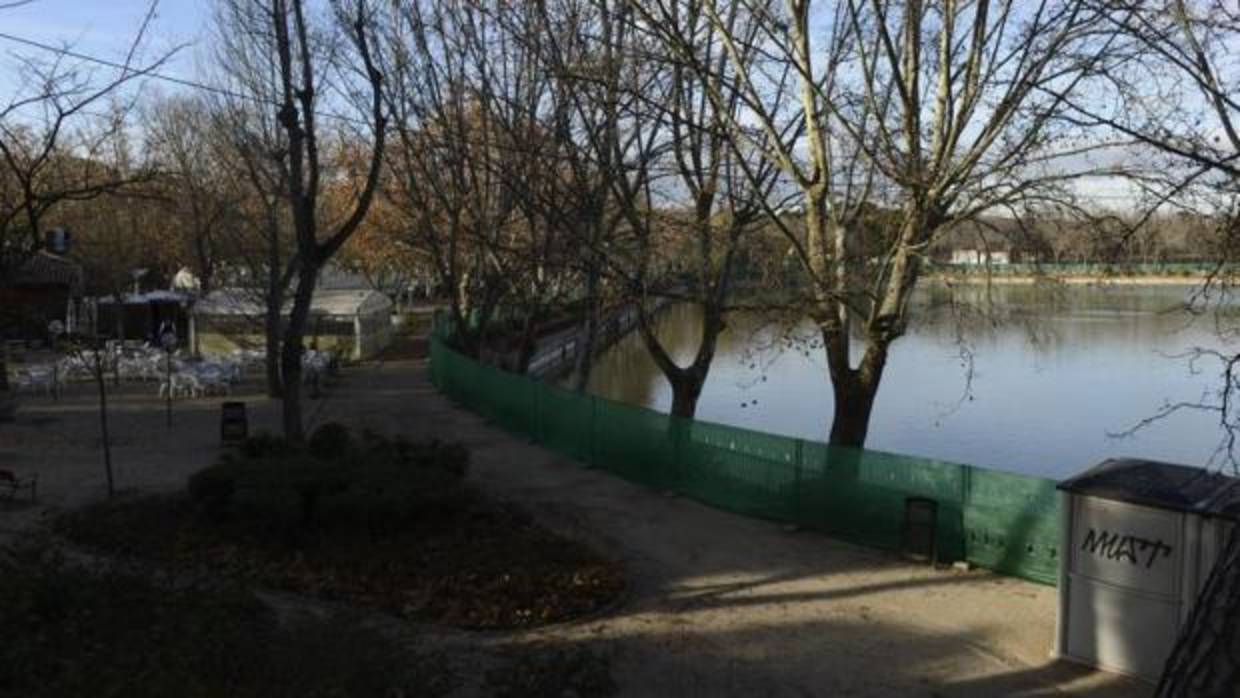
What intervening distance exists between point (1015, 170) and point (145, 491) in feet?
36.6

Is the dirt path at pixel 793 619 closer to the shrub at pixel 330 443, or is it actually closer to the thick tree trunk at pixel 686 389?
the shrub at pixel 330 443

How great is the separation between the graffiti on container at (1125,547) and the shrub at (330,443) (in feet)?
28.3

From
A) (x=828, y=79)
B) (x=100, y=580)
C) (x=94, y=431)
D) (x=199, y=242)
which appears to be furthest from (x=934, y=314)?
(x=199, y=242)

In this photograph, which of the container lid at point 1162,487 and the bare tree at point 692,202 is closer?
the container lid at point 1162,487

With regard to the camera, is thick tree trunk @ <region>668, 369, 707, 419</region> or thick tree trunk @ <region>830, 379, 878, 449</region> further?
thick tree trunk @ <region>668, 369, 707, 419</region>

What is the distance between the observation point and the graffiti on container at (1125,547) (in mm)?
8156

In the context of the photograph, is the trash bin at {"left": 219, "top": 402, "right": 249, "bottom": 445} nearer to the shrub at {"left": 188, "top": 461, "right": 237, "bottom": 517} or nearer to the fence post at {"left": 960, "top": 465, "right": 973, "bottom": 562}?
the shrub at {"left": 188, "top": 461, "right": 237, "bottom": 517}

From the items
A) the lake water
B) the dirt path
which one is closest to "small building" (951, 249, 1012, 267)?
the lake water

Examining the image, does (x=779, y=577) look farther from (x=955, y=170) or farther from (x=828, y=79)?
(x=828, y=79)

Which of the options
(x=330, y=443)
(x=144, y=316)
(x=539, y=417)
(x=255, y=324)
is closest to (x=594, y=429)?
(x=539, y=417)

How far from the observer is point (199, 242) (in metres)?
46.6

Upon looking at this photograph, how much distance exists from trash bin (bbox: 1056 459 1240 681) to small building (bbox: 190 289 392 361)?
33.8m

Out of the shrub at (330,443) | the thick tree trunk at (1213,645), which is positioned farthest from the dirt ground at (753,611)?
the thick tree trunk at (1213,645)

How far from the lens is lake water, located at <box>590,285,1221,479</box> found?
2094cm
